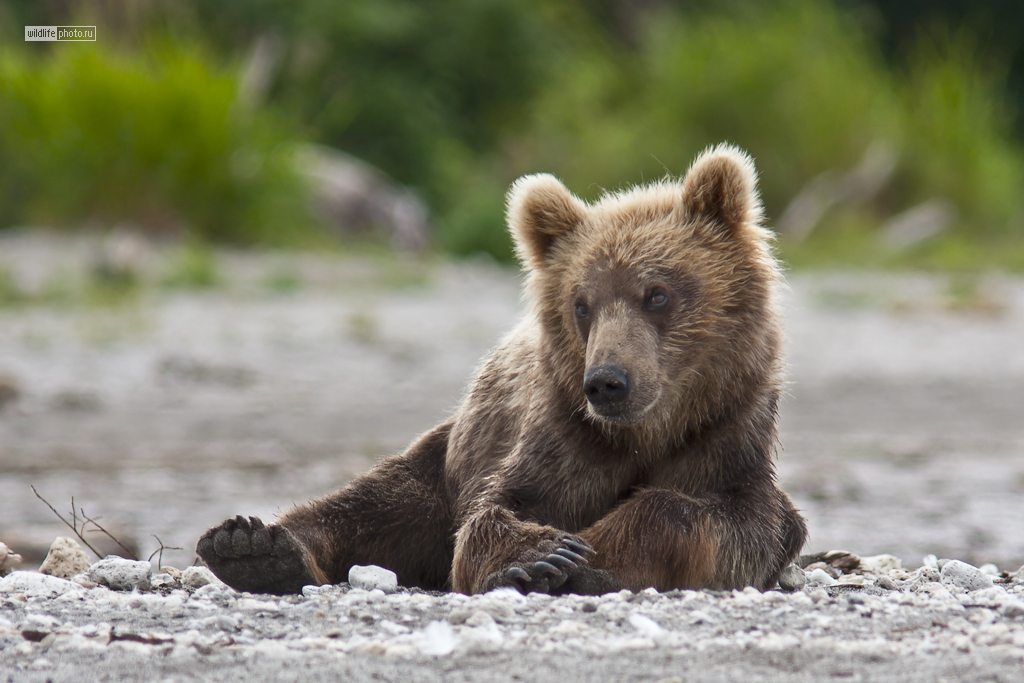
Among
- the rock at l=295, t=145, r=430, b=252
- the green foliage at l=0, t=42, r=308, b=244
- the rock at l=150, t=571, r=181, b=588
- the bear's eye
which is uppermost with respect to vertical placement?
the rock at l=295, t=145, r=430, b=252

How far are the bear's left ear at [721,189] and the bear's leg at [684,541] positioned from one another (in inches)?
37.7

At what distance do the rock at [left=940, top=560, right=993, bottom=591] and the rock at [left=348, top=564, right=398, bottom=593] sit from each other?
1.78 metres

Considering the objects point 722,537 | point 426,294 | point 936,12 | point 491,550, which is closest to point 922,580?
point 722,537

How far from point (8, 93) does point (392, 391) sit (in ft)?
30.9

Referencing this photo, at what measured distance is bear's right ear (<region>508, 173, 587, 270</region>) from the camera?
14.2 ft

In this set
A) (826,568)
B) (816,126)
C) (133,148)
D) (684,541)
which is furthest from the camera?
(816,126)

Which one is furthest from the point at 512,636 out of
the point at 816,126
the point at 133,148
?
the point at 816,126

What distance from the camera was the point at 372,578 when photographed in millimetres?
4016

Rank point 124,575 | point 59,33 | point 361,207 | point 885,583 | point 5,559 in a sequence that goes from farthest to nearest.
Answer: point 361,207, point 59,33, point 5,559, point 885,583, point 124,575

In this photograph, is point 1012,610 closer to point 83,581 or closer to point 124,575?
point 124,575

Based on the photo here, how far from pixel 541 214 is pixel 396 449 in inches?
164

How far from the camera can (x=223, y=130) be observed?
16.8 m

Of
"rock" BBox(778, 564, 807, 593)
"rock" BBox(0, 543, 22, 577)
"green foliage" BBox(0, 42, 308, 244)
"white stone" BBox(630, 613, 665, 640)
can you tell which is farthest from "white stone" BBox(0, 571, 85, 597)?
"green foliage" BBox(0, 42, 308, 244)

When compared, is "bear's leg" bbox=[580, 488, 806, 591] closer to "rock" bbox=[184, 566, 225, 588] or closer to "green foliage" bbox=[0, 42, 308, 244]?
"rock" bbox=[184, 566, 225, 588]
